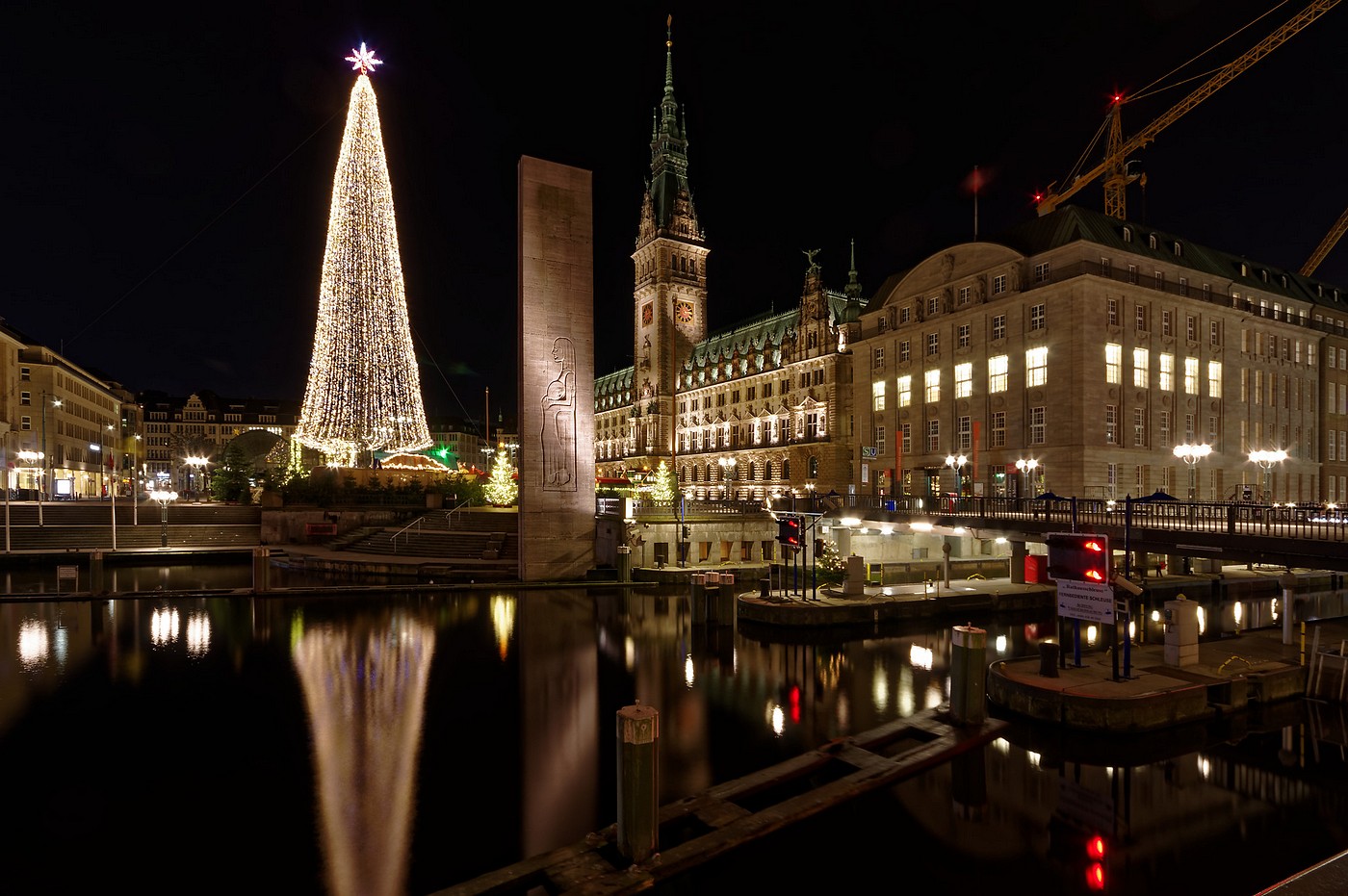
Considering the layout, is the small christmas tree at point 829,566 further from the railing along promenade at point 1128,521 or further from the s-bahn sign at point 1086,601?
the s-bahn sign at point 1086,601

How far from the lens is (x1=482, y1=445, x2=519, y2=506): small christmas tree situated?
160 feet

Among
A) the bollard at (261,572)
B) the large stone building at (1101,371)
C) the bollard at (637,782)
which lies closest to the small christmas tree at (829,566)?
the large stone building at (1101,371)

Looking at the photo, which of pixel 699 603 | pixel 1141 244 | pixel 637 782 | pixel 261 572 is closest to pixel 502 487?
pixel 261 572

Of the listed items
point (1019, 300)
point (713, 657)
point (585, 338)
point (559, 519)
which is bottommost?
point (713, 657)

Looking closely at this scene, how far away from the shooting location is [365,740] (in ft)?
43.7

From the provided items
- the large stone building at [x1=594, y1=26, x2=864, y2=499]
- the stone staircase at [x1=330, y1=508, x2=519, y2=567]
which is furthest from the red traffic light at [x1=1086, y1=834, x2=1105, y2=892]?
the large stone building at [x1=594, y1=26, x2=864, y2=499]

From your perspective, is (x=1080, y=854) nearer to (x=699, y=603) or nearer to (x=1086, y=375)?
(x=699, y=603)

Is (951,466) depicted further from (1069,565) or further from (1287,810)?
(1287,810)

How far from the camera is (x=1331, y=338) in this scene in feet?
211

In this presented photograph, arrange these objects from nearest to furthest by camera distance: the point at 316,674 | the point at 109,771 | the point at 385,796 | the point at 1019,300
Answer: the point at 385,796 < the point at 109,771 < the point at 316,674 < the point at 1019,300

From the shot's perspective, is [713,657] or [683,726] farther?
[713,657]

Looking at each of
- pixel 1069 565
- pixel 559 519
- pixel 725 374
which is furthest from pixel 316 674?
pixel 725 374

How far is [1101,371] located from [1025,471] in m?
8.53

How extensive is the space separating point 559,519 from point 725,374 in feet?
227
